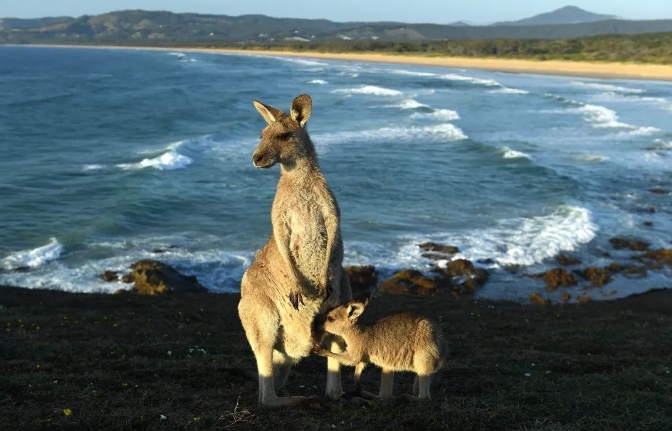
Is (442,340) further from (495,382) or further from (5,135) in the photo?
(5,135)

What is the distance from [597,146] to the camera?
114ft

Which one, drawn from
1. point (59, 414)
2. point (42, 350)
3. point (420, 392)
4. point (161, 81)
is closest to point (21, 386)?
point (59, 414)

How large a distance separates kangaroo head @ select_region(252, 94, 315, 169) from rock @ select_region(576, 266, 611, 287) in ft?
41.5

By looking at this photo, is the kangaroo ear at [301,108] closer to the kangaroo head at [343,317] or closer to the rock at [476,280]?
the kangaroo head at [343,317]

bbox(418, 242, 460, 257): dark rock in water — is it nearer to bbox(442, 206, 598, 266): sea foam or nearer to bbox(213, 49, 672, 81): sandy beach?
bbox(442, 206, 598, 266): sea foam

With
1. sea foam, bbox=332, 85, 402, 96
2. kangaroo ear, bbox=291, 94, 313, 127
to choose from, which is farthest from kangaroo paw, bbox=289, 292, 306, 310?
sea foam, bbox=332, 85, 402, 96

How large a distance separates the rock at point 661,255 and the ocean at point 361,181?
1.89ft

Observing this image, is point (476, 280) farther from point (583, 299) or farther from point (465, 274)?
point (583, 299)

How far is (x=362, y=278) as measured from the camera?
54.2 ft

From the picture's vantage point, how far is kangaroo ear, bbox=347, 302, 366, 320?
5816 mm

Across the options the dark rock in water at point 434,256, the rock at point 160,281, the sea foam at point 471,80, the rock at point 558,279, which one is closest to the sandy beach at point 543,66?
the sea foam at point 471,80

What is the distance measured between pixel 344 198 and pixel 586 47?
92557mm

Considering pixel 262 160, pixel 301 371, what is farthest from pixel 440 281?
pixel 262 160

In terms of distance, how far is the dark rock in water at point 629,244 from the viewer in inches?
752
